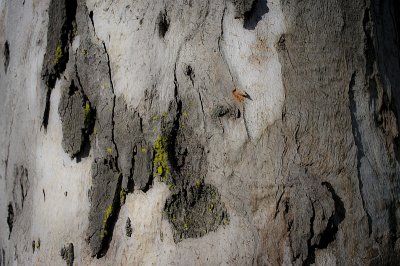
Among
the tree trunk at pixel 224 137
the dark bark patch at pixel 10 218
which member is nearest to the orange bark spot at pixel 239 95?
the tree trunk at pixel 224 137

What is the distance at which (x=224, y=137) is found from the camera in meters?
1.20

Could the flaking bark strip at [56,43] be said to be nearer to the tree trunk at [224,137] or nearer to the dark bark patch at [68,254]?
the tree trunk at [224,137]

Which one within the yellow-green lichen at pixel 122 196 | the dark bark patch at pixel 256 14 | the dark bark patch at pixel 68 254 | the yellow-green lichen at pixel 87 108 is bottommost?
the dark bark patch at pixel 68 254

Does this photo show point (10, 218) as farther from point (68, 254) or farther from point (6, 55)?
point (6, 55)

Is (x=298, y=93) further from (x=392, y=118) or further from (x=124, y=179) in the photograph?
(x=124, y=179)

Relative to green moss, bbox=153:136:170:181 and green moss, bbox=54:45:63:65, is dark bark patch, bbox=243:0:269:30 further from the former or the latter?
green moss, bbox=54:45:63:65

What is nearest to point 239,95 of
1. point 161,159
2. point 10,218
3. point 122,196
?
point 161,159

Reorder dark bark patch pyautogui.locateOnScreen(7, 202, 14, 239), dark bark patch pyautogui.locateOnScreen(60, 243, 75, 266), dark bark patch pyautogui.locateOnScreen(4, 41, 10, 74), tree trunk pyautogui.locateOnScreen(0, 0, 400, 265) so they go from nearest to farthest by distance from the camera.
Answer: tree trunk pyautogui.locateOnScreen(0, 0, 400, 265), dark bark patch pyautogui.locateOnScreen(60, 243, 75, 266), dark bark patch pyautogui.locateOnScreen(7, 202, 14, 239), dark bark patch pyautogui.locateOnScreen(4, 41, 10, 74)

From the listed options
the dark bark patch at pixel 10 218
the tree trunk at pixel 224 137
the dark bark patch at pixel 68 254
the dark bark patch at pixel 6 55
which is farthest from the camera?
the dark bark patch at pixel 6 55

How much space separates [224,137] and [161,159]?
15 cm

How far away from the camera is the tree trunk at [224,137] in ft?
3.85

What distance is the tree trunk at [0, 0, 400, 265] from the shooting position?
1174 mm

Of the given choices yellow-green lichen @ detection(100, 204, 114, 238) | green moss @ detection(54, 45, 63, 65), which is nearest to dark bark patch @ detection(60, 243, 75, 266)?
yellow-green lichen @ detection(100, 204, 114, 238)

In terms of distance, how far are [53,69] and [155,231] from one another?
519 millimetres
